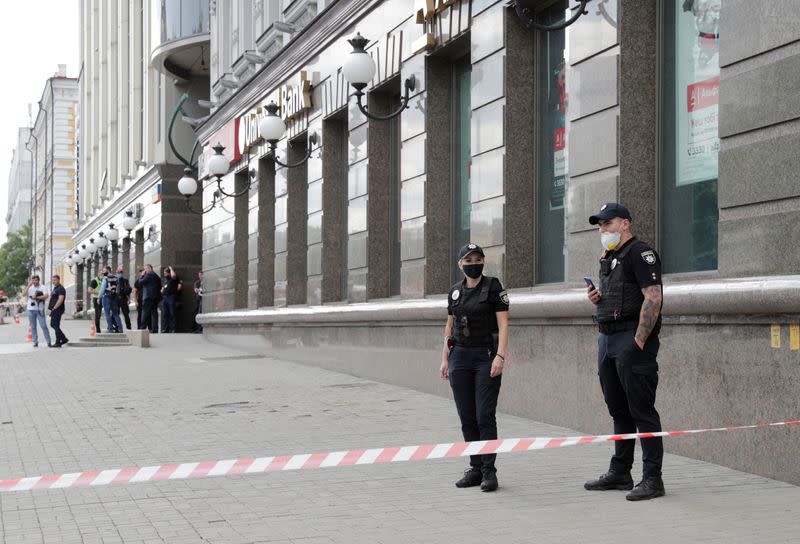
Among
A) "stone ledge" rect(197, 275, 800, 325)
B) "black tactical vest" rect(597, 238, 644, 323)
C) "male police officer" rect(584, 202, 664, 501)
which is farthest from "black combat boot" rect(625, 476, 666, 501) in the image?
"stone ledge" rect(197, 275, 800, 325)

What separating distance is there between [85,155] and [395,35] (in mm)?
47102

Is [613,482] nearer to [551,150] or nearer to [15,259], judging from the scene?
[551,150]

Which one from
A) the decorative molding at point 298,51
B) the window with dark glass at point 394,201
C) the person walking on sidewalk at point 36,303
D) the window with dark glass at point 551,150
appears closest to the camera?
the window with dark glass at point 551,150

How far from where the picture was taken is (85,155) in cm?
5806

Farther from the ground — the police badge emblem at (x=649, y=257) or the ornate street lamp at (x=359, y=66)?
the ornate street lamp at (x=359, y=66)

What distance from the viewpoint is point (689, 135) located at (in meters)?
8.79

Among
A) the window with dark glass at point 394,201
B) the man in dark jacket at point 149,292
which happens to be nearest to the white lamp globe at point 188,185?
the man in dark jacket at point 149,292

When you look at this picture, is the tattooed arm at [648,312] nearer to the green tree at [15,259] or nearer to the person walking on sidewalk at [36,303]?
the person walking on sidewalk at [36,303]

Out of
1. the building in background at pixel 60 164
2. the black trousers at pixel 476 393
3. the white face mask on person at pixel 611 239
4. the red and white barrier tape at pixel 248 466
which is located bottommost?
the red and white barrier tape at pixel 248 466

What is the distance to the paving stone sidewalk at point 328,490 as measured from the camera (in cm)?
573

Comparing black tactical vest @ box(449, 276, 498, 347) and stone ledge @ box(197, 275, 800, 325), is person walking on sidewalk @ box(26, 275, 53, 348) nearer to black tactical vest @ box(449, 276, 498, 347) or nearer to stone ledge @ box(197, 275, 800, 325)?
stone ledge @ box(197, 275, 800, 325)

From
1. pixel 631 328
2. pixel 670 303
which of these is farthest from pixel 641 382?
pixel 670 303

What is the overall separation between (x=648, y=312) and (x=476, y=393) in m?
1.35

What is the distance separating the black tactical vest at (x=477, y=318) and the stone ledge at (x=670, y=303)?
1.65m
